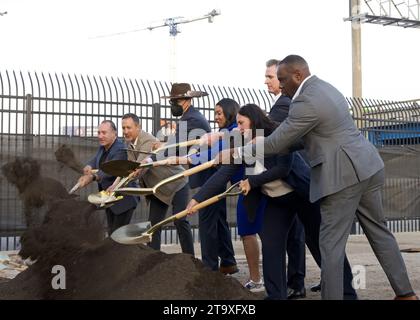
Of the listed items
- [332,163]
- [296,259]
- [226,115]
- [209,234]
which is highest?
[226,115]

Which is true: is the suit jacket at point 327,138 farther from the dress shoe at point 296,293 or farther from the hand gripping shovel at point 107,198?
the hand gripping shovel at point 107,198

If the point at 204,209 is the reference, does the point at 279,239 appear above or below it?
below

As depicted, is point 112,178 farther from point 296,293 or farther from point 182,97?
point 296,293

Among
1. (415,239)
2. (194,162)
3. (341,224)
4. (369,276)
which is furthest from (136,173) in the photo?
(415,239)

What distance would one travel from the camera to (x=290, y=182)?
4.94 m

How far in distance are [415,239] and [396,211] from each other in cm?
177

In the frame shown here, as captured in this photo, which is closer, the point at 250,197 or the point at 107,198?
the point at 250,197

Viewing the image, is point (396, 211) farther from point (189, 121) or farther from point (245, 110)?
point (245, 110)

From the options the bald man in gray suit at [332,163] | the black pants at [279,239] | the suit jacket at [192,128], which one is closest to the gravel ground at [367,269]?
the black pants at [279,239]

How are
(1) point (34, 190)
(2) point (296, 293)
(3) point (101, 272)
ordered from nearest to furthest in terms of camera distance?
(3) point (101, 272) → (2) point (296, 293) → (1) point (34, 190)

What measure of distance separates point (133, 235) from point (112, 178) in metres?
1.40

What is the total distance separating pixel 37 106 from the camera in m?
10.4

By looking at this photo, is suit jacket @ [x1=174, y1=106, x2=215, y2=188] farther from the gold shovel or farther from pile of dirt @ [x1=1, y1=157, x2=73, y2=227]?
pile of dirt @ [x1=1, y1=157, x2=73, y2=227]

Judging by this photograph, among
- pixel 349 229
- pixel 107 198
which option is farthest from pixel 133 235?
pixel 349 229
